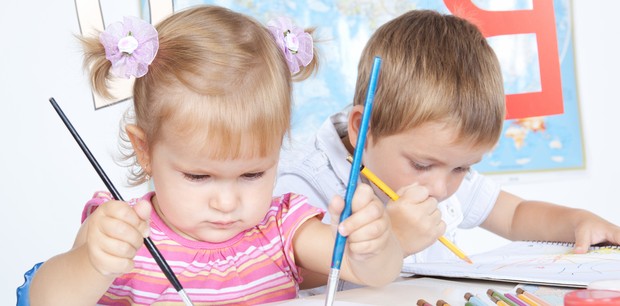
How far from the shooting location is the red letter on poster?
262 centimetres

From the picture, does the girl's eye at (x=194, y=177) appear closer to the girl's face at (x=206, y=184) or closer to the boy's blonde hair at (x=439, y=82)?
the girl's face at (x=206, y=184)

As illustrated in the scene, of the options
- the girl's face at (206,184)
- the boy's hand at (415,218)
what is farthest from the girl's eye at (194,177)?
the boy's hand at (415,218)

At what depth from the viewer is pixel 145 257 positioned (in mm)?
880

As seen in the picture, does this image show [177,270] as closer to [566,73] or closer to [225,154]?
[225,154]

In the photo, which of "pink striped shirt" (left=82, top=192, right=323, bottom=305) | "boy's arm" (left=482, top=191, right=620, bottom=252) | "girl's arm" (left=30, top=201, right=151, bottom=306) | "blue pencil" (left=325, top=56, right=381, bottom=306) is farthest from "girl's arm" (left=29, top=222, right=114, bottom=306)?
"boy's arm" (left=482, top=191, right=620, bottom=252)

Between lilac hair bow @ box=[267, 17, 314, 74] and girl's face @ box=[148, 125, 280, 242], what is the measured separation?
4.9 inches

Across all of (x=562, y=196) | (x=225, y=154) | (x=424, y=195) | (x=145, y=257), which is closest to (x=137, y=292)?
(x=145, y=257)

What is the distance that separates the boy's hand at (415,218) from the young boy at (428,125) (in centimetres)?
13

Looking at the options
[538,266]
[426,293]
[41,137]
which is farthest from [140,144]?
[41,137]

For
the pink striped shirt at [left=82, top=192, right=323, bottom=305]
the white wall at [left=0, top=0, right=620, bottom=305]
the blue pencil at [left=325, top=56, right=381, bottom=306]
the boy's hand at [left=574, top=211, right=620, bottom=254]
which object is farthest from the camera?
the white wall at [left=0, top=0, right=620, bottom=305]

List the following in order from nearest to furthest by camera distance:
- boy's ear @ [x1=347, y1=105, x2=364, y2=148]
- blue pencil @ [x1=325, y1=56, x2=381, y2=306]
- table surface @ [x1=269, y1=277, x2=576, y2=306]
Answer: blue pencil @ [x1=325, y1=56, x2=381, y2=306] < table surface @ [x1=269, y1=277, x2=576, y2=306] < boy's ear @ [x1=347, y1=105, x2=364, y2=148]

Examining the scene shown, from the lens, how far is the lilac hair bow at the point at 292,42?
2.95 ft

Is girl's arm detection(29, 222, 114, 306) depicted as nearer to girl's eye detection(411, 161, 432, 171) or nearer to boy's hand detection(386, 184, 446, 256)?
boy's hand detection(386, 184, 446, 256)

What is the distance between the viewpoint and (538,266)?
0.92 meters
